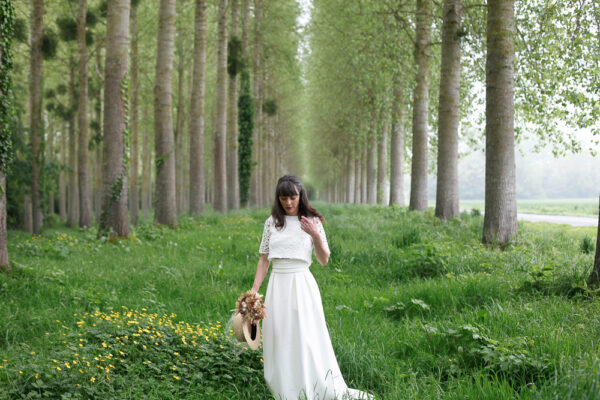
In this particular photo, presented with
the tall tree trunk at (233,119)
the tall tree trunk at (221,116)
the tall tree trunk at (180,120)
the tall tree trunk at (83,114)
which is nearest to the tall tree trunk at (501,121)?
the tall tree trunk at (221,116)

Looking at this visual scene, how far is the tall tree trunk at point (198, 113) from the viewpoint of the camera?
15.4m

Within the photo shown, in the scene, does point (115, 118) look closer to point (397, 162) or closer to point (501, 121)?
point (501, 121)

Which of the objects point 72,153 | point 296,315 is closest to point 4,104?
point 296,315

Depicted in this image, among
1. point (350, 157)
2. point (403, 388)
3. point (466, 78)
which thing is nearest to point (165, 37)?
point (466, 78)

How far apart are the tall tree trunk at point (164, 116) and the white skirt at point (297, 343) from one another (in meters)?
10.2

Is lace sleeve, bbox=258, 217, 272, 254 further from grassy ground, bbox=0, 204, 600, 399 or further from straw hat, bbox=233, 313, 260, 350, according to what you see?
grassy ground, bbox=0, 204, 600, 399

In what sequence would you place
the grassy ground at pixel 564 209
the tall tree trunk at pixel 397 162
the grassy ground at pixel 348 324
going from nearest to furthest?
the grassy ground at pixel 348 324
the tall tree trunk at pixel 397 162
the grassy ground at pixel 564 209

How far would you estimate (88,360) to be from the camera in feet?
12.2

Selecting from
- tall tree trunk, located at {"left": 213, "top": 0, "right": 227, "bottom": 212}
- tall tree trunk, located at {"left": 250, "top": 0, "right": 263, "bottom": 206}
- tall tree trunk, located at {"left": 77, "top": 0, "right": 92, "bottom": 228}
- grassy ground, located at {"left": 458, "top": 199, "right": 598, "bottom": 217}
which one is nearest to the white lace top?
tall tree trunk, located at {"left": 213, "top": 0, "right": 227, "bottom": 212}

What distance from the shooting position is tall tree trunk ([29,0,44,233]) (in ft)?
51.3

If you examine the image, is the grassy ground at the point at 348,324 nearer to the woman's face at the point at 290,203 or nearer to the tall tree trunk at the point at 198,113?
the woman's face at the point at 290,203

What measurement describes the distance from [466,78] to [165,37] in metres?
9.94

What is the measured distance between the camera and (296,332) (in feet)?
11.9

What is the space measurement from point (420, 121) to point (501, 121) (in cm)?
784
